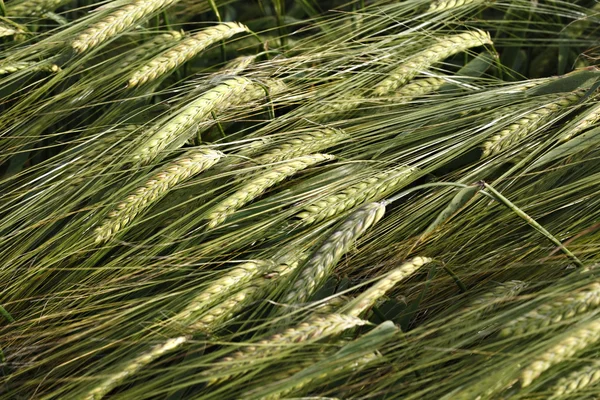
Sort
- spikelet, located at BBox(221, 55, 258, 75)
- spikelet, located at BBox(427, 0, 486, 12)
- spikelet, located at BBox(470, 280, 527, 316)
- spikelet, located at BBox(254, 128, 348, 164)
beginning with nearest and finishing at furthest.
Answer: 1. spikelet, located at BBox(470, 280, 527, 316)
2. spikelet, located at BBox(254, 128, 348, 164)
3. spikelet, located at BBox(221, 55, 258, 75)
4. spikelet, located at BBox(427, 0, 486, 12)

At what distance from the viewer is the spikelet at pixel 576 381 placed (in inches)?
37.3

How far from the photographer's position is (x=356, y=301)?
1.02m

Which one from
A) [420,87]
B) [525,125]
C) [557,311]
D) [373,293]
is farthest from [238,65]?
[557,311]

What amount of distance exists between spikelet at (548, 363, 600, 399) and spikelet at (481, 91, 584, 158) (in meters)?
0.48

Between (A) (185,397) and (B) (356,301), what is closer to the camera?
(B) (356,301)

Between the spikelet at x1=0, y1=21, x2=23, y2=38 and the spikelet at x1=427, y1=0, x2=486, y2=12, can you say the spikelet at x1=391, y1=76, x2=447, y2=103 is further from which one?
the spikelet at x1=0, y1=21, x2=23, y2=38

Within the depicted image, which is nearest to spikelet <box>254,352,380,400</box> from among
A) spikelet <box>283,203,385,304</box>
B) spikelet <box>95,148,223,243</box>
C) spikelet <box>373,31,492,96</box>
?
spikelet <box>283,203,385,304</box>

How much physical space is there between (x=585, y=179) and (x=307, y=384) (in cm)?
59

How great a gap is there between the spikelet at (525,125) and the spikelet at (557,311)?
0.40 m

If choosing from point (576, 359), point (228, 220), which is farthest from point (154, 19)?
point (576, 359)

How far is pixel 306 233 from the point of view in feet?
4.02

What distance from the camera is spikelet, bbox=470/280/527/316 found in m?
1.08

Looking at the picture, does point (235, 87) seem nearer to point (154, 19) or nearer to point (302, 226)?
point (302, 226)

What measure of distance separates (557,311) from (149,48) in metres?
0.99
